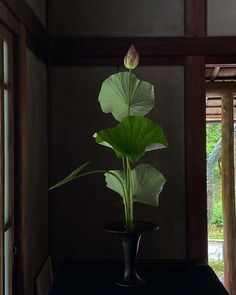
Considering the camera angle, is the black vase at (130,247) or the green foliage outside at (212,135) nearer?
the black vase at (130,247)

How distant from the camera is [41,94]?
8.18 feet

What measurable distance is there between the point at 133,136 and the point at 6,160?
564 mm

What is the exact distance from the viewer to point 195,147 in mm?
2672

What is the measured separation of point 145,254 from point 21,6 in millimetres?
1626

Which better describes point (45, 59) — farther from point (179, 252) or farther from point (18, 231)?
point (179, 252)

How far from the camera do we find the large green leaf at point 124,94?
1891 millimetres

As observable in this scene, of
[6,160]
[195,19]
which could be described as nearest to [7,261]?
[6,160]

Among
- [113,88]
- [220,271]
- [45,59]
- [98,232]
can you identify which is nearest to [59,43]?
[45,59]

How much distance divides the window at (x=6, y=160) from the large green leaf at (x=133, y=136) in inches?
16.1

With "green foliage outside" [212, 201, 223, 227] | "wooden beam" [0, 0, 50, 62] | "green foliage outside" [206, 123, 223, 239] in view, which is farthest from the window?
"green foliage outside" [212, 201, 223, 227]

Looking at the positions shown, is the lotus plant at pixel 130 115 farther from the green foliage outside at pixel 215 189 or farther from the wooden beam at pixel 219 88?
the green foliage outside at pixel 215 189

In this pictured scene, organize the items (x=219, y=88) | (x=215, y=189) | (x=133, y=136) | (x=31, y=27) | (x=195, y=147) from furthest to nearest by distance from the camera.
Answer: (x=215, y=189)
(x=219, y=88)
(x=195, y=147)
(x=31, y=27)
(x=133, y=136)

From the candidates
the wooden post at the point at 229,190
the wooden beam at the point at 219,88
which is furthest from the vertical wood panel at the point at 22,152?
the wooden post at the point at 229,190

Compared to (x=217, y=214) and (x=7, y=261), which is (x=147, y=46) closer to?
(x=7, y=261)
